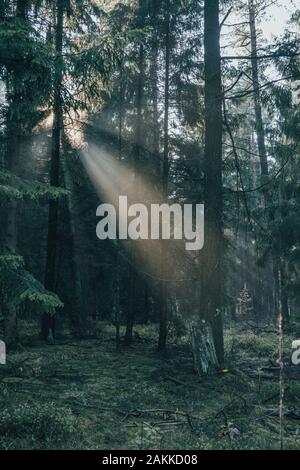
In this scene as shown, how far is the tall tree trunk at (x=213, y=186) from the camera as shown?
1062cm

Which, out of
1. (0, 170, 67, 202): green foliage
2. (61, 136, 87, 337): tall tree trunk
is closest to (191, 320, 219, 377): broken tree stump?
(0, 170, 67, 202): green foliage

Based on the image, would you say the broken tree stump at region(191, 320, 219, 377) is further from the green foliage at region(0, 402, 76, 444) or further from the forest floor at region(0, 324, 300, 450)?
the green foliage at region(0, 402, 76, 444)

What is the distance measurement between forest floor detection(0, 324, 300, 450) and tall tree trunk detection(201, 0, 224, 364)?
62.0 inches

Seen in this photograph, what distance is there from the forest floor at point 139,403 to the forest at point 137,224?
4cm

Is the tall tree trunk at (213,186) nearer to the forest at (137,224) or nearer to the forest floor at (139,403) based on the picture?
the forest at (137,224)

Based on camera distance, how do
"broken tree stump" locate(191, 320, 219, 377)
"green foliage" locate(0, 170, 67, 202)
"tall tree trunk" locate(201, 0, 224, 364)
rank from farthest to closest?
"tall tree trunk" locate(201, 0, 224, 364) < "broken tree stump" locate(191, 320, 219, 377) < "green foliage" locate(0, 170, 67, 202)

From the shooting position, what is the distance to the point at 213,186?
35.7ft

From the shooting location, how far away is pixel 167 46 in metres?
14.9

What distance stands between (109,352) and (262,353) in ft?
17.6

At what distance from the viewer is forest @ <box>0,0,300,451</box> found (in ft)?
23.6
